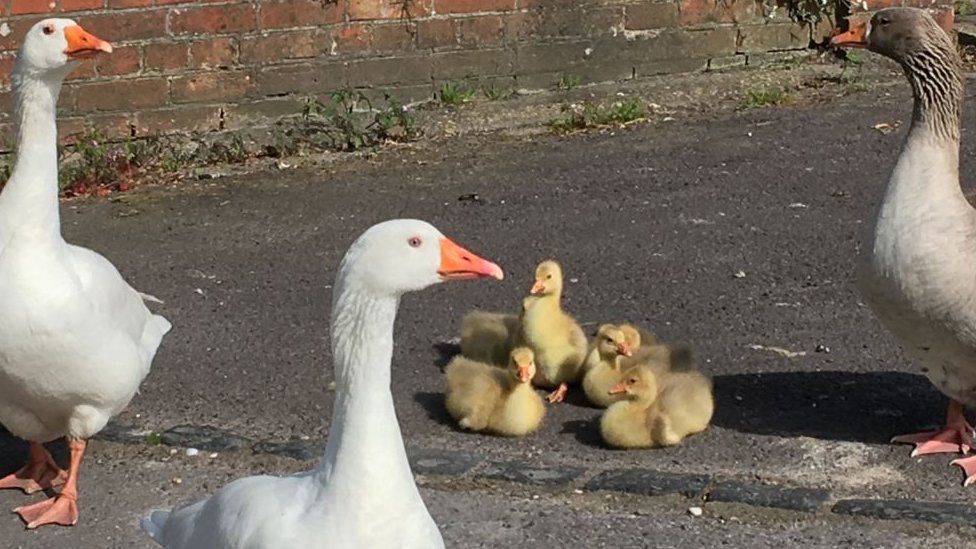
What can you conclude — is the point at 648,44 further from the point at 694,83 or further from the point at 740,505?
the point at 740,505

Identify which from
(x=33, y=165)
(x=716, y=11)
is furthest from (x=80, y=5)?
(x=716, y=11)

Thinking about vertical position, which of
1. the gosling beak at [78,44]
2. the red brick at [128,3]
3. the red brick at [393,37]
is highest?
the gosling beak at [78,44]

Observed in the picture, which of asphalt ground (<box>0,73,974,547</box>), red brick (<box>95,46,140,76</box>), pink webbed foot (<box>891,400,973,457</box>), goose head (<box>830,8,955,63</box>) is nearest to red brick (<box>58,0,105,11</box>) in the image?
red brick (<box>95,46,140,76</box>)

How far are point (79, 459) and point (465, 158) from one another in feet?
13.2

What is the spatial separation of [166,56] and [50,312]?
4.08 metres

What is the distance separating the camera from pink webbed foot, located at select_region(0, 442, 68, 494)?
5.25 m

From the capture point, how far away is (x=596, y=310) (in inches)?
262

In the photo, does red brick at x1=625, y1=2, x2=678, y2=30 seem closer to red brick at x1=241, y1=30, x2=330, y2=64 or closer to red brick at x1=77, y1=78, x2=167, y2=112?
red brick at x1=241, y1=30, x2=330, y2=64

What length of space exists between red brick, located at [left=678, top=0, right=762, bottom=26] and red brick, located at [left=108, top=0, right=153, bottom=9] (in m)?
3.22

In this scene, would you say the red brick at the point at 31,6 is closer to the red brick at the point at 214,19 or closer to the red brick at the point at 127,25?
the red brick at the point at 127,25

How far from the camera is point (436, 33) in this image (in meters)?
9.20

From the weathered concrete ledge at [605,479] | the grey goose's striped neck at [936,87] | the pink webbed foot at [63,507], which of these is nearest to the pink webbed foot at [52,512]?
the pink webbed foot at [63,507]

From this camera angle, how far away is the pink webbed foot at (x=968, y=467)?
501 centimetres

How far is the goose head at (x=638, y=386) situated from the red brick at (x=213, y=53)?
4131mm
